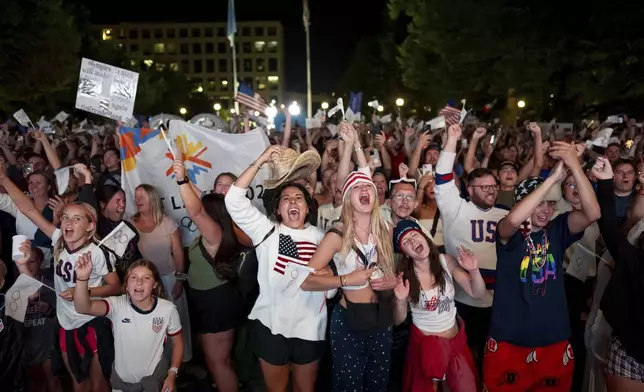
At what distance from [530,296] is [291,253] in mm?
1617

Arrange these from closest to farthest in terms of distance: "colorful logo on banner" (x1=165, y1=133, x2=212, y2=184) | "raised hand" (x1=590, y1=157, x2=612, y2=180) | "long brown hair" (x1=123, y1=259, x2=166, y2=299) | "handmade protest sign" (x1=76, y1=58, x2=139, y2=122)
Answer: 1. "raised hand" (x1=590, y1=157, x2=612, y2=180)
2. "long brown hair" (x1=123, y1=259, x2=166, y2=299)
3. "handmade protest sign" (x1=76, y1=58, x2=139, y2=122)
4. "colorful logo on banner" (x1=165, y1=133, x2=212, y2=184)

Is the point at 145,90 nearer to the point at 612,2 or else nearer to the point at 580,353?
the point at 612,2

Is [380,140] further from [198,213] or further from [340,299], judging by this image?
[340,299]

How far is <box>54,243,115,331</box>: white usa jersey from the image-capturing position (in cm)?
408

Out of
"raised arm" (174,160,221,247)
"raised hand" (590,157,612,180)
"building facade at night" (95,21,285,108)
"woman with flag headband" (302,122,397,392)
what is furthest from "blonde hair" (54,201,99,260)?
"building facade at night" (95,21,285,108)

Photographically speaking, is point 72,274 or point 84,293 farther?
point 72,274

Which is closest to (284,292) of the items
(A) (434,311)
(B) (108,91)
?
(A) (434,311)

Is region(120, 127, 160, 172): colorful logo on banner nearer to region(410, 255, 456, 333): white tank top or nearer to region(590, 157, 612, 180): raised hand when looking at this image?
region(410, 255, 456, 333): white tank top

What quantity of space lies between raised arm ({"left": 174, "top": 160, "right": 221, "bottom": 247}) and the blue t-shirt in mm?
2184

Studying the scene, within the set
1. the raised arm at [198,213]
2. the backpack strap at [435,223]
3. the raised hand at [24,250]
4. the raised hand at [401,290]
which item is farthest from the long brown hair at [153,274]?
the backpack strap at [435,223]

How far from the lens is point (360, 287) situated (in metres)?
3.79

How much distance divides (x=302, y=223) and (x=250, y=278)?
0.75 meters

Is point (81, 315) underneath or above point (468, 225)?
underneath

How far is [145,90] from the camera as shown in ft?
163
